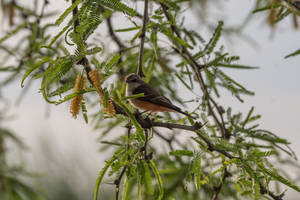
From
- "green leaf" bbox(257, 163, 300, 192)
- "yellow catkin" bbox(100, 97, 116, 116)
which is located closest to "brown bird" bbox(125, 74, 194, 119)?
"green leaf" bbox(257, 163, 300, 192)

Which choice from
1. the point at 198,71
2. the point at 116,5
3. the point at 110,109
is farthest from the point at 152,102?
the point at 116,5

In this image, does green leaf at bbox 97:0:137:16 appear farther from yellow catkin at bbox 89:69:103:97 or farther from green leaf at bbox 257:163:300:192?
green leaf at bbox 257:163:300:192

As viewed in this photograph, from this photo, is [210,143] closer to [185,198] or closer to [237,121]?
[237,121]

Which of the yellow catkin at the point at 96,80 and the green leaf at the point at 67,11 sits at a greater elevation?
the green leaf at the point at 67,11

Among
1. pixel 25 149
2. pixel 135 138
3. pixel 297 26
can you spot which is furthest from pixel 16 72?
pixel 297 26

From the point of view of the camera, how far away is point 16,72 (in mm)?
3371

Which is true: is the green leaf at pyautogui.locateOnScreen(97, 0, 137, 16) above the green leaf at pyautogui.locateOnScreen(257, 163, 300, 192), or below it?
Result: above

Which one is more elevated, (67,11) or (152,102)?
(67,11)

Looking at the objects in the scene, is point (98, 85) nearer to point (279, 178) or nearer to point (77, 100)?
point (77, 100)

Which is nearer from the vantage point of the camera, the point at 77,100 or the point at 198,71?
the point at 77,100

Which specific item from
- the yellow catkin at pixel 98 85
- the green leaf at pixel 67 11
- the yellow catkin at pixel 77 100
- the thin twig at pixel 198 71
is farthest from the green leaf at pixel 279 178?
the green leaf at pixel 67 11

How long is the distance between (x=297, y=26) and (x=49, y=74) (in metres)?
3.13

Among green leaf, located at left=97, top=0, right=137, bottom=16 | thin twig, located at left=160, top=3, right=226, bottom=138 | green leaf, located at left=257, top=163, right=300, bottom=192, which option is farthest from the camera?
thin twig, located at left=160, top=3, right=226, bottom=138

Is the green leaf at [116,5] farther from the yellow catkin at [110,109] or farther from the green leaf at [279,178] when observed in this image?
the green leaf at [279,178]
